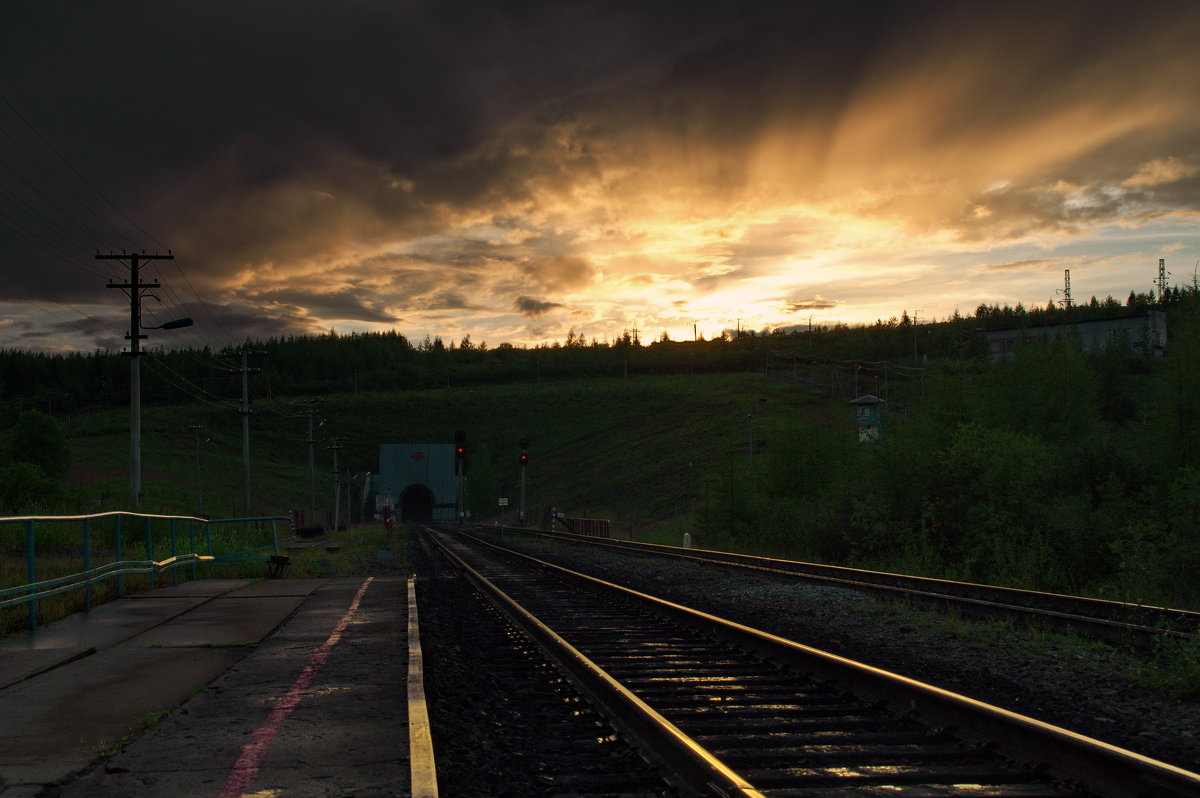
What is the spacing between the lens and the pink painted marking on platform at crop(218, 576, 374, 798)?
16.3 ft

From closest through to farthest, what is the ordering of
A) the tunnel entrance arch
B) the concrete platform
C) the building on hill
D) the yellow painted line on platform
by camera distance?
the yellow painted line on platform < the concrete platform < the building on hill < the tunnel entrance arch

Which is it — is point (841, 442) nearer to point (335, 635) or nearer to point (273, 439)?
point (335, 635)

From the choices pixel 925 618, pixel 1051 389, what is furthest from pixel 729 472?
pixel 925 618

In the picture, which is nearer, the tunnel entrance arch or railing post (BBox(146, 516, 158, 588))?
railing post (BBox(146, 516, 158, 588))

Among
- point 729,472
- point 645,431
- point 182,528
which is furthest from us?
point 645,431

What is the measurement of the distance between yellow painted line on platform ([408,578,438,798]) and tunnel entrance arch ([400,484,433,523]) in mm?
122024

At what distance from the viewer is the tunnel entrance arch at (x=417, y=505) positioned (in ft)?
427

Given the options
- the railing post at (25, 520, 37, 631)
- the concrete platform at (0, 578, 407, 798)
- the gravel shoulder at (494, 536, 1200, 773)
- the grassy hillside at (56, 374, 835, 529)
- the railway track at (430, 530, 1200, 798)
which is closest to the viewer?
the railway track at (430, 530, 1200, 798)

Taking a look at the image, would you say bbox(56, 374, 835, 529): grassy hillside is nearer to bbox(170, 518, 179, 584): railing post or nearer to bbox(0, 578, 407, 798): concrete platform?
bbox(170, 518, 179, 584): railing post

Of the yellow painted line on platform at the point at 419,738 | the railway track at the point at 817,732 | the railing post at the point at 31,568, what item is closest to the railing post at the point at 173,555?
the railing post at the point at 31,568

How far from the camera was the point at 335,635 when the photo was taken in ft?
36.5

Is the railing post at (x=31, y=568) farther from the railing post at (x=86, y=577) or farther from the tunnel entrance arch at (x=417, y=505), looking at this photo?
the tunnel entrance arch at (x=417, y=505)

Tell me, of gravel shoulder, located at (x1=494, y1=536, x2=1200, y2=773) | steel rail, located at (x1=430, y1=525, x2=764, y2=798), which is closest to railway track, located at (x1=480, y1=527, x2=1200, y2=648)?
gravel shoulder, located at (x1=494, y1=536, x2=1200, y2=773)

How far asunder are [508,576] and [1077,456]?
16.1 meters
